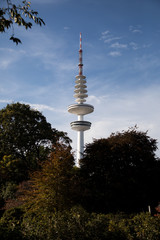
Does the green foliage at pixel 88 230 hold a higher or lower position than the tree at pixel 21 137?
lower

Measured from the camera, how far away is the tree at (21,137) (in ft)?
117

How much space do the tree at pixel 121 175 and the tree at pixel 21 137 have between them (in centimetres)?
1480

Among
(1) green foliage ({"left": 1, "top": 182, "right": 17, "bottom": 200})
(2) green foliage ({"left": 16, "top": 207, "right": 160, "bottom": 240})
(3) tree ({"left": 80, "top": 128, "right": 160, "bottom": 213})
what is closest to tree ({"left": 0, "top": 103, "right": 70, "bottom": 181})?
(1) green foliage ({"left": 1, "top": 182, "right": 17, "bottom": 200})

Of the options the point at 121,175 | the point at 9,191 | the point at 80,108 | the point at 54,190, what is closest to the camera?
the point at 54,190

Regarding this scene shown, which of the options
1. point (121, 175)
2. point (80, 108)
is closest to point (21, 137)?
point (121, 175)

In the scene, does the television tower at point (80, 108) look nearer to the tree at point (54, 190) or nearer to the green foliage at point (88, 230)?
the tree at point (54, 190)

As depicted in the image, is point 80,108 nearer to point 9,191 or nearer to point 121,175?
point 9,191

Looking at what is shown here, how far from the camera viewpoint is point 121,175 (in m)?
19.9

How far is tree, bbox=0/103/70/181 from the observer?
117 feet

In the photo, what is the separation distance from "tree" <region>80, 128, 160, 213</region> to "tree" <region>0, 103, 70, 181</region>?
14.8m

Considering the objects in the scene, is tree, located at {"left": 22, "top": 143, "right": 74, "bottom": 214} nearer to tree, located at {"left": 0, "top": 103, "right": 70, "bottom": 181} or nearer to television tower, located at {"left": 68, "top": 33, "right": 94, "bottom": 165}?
tree, located at {"left": 0, "top": 103, "right": 70, "bottom": 181}

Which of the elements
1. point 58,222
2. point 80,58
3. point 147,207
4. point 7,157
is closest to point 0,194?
point 7,157

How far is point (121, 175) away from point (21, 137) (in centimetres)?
2064

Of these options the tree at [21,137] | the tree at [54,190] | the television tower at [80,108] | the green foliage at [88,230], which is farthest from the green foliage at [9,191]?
the television tower at [80,108]
